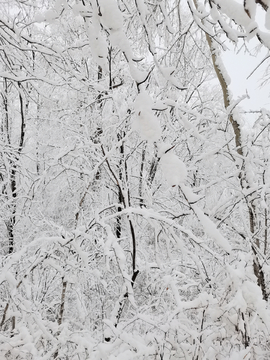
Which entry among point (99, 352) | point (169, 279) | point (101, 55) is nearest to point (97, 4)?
point (101, 55)

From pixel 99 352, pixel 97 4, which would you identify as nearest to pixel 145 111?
pixel 97 4

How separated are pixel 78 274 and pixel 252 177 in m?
2.00

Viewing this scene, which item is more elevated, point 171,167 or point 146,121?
point 146,121

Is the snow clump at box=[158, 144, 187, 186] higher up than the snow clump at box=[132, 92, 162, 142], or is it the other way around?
the snow clump at box=[132, 92, 162, 142]

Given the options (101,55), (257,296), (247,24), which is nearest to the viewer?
(247,24)

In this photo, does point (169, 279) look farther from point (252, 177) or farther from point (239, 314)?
point (252, 177)

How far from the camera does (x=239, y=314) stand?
137 centimetres

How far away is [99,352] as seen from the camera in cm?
162

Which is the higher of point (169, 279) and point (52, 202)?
point (52, 202)

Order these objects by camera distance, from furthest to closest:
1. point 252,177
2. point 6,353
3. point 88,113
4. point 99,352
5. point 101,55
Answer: point 88,113
point 252,177
point 6,353
point 99,352
point 101,55

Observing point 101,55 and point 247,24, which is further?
point 101,55

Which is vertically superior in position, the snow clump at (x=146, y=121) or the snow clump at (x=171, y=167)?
the snow clump at (x=146, y=121)

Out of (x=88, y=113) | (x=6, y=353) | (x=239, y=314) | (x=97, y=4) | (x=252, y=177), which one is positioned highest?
(x=88, y=113)

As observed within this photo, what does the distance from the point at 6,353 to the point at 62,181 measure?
4.90 metres
